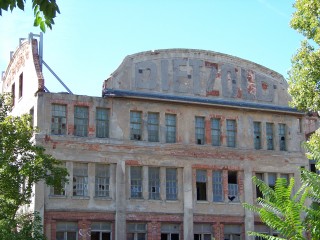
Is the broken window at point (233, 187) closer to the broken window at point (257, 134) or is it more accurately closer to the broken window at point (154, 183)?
the broken window at point (257, 134)

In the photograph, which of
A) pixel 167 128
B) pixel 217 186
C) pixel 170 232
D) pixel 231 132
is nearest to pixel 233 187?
pixel 217 186

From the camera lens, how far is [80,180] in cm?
3419

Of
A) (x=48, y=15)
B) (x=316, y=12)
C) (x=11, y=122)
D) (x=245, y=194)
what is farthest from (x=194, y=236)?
(x=48, y=15)

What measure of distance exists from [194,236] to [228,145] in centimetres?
587

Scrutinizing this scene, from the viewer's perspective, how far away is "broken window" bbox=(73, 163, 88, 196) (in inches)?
1341

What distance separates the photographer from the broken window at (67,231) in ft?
109

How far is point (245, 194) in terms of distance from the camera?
123 ft

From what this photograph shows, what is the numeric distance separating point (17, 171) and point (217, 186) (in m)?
14.2

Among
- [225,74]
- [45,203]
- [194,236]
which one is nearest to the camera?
[45,203]

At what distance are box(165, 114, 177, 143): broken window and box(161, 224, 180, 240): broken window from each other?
4.84 metres

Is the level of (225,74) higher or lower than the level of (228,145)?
higher

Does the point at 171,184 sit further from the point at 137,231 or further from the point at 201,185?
the point at 137,231

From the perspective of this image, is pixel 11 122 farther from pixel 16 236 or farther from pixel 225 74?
pixel 225 74

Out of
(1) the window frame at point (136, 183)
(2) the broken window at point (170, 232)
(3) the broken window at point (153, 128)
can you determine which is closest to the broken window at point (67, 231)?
(1) the window frame at point (136, 183)
